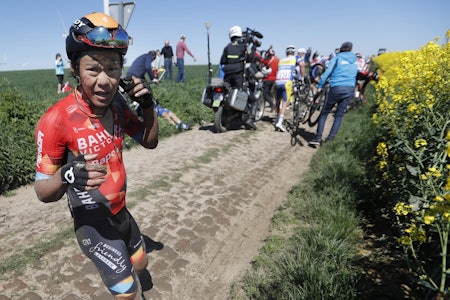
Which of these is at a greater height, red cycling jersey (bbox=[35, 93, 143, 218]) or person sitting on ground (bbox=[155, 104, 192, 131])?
red cycling jersey (bbox=[35, 93, 143, 218])

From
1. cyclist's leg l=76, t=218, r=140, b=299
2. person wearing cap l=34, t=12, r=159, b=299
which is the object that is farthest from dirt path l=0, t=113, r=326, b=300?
person wearing cap l=34, t=12, r=159, b=299

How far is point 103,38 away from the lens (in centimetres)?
182

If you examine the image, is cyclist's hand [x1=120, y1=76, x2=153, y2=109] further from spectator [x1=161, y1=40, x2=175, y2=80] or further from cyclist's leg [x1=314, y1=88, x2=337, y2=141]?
spectator [x1=161, y1=40, x2=175, y2=80]

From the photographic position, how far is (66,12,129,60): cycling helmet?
180 cm

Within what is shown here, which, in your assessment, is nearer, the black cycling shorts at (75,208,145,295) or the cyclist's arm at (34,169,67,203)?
the cyclist's arm at (34,169,67,203)

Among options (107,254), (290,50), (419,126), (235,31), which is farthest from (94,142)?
(290,50)

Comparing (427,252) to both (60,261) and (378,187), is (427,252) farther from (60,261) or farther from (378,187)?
(60,261)

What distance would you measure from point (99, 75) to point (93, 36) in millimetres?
224

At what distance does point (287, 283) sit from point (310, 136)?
22.1 feet

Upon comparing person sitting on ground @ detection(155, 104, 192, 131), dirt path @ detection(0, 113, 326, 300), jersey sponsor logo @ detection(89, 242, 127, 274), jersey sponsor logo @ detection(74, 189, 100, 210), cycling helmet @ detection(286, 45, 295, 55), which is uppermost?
cycling helmet @ detection(286, 45, 295, 55)

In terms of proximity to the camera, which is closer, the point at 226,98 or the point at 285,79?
the point at 226,98

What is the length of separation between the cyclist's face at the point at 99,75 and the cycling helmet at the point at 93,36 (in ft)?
0.16

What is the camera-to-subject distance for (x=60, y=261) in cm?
330

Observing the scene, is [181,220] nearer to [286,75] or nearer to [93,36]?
[93,36]
